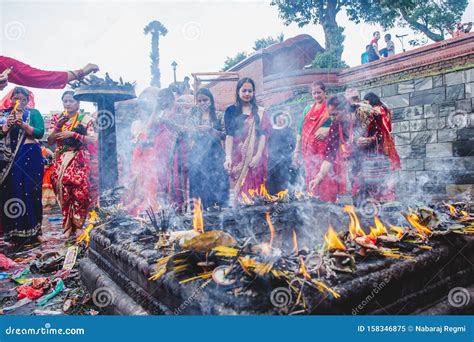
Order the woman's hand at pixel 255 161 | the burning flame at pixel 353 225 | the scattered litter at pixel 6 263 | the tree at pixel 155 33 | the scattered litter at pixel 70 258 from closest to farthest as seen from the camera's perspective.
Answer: the burning flame at pixel 353 225 < the tree at pixel 155 33 < the scattered litter at pixel 70 258 < the scattered litter at pixel 6 263 < the woman's hand at pixel 255 161

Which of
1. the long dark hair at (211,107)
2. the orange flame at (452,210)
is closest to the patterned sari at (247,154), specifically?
the long dark hair at (211,107)

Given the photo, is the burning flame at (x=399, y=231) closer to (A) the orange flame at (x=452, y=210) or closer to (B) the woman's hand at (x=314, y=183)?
(A) the orange flame at (x=452, y=210)

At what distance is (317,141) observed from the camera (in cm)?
420

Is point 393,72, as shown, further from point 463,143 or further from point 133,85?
point 133,85

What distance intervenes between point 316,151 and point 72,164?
3.59 metres

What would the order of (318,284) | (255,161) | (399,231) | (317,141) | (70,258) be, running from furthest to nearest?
(317,141) → (255,161) → (70,258) → (399,231) → (318,284)

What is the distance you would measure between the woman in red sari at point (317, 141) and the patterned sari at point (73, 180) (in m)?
3.18

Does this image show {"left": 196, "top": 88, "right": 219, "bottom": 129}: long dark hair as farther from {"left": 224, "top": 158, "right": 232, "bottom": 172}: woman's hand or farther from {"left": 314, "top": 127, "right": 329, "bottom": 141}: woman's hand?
{"left": 314, "top": 127, "right": 329, "bottom": 141}: woman's hand

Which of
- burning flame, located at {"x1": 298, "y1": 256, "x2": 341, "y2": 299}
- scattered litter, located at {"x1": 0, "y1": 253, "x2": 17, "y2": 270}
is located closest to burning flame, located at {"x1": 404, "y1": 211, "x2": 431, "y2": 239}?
burning flame, located at {"x1": 298, "y1": 256, "x2": 341, "y2": 299}

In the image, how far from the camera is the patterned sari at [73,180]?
16.2 feet

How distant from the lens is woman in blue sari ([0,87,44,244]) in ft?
14.4

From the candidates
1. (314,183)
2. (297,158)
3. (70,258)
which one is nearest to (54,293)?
(70,258)

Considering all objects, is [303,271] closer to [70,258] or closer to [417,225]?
[417,225]

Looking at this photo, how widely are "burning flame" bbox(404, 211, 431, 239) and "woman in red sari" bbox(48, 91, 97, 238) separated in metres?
4.41
